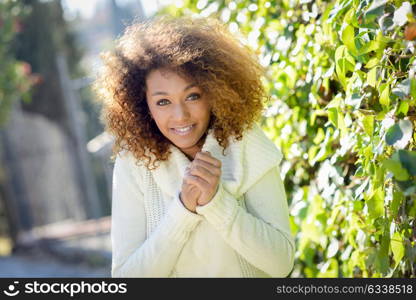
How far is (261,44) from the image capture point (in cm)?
301

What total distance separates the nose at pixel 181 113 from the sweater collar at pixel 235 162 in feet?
0.46

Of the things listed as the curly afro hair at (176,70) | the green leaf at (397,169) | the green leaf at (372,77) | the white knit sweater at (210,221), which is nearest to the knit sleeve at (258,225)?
the white knit sweater at (210,221)

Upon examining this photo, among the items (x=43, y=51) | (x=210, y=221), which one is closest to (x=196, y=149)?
(x=210, y=221)

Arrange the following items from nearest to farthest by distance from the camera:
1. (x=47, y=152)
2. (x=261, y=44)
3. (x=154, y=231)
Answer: (x=154, y=231), (x=261, y=44), (x=47, y=152)

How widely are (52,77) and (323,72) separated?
8253 millimetres

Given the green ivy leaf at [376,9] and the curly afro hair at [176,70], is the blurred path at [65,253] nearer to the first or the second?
the curly afro hair at [176,70]

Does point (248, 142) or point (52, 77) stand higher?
point (52, 77)

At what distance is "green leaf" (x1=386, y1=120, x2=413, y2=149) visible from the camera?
5.30 feet

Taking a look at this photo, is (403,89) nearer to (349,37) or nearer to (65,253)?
(349,37)

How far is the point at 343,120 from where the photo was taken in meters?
2.19

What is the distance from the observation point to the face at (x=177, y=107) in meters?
2.13

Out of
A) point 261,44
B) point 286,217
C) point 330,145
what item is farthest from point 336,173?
point 261,44

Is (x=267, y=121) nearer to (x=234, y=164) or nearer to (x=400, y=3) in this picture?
(x=234, y=164)

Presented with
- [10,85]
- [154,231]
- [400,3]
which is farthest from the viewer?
[10,85]
